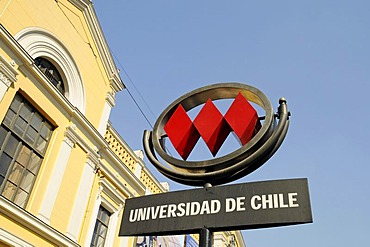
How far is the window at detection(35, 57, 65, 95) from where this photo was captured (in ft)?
30.6

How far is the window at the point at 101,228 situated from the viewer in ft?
32.8

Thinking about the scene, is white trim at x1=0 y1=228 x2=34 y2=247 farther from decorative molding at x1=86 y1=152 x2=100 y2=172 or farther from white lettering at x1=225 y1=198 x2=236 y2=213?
white lettering at x1=225 y1=198 x2=236 y2=213

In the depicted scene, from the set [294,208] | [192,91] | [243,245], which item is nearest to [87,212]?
[192,91]

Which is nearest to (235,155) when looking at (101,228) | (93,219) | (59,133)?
(59,133)

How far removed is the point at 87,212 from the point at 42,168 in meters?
1.94

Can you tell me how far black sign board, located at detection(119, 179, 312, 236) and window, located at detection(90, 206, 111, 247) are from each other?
813 centimetres

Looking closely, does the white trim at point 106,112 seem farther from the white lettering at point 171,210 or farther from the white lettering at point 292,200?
the white lettering at point 292,200

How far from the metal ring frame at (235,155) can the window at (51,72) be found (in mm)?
7326

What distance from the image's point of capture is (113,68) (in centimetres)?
1225

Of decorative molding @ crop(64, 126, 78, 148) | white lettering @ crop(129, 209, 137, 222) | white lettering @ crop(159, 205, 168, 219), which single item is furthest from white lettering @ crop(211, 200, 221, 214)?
decorative molding @ crop(64, 126, 78, 148)

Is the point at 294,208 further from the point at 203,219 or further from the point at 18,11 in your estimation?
the point at 18,11

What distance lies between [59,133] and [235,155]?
7.49m

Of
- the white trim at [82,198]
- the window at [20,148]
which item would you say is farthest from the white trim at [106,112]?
the window at [20,148]

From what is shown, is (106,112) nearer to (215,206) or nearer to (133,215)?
(133,215)
